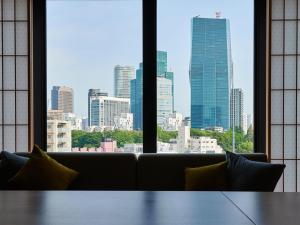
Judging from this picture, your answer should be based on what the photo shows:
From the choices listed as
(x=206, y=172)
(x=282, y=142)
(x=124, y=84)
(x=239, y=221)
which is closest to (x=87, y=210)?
(x=239, y=221)

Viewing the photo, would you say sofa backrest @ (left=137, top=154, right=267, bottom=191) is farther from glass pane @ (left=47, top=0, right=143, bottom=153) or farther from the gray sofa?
glass pane @ (left=47, top=0, right=143, bottom=153)

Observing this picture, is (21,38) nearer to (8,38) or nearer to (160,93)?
(8,38)

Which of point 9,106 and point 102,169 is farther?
point 9,106

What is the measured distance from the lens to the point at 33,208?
54.4 inches

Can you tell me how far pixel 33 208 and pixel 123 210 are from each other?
33 centimetres

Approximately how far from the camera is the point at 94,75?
11.7ft

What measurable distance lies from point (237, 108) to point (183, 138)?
0.59m

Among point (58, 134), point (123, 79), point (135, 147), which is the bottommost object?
point (135, 147)

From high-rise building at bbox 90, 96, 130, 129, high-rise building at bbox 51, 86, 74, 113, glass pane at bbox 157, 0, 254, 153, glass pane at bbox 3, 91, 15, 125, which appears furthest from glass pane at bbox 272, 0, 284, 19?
glass pane at bbox 3, 91, 15, 125

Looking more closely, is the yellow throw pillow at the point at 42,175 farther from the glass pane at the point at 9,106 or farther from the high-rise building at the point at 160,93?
the high-rise building at the point at 160,93

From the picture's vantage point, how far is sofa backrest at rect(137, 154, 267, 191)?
2.79 meters

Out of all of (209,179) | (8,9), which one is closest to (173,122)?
(209,179)

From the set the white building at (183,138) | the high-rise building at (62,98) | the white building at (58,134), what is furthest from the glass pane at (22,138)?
the white building at (183,138)

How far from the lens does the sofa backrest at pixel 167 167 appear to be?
9.15 ft
